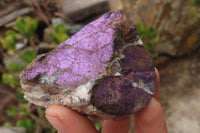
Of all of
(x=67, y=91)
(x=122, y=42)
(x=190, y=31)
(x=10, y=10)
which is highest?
(x=10, y=10)

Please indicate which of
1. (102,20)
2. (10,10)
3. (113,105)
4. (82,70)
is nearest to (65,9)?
(10,10)

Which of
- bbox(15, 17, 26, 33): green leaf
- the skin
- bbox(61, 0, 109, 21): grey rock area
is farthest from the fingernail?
bbox(61, 0, 109, 21): grey rock area

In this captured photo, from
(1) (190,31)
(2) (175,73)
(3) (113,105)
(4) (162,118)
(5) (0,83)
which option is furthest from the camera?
(5) (0,83)

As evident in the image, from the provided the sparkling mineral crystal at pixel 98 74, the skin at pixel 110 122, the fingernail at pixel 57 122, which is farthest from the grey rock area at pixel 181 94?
the fingernail at pixel 57 122

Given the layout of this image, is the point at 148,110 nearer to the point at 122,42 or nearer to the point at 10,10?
the point at 122,42

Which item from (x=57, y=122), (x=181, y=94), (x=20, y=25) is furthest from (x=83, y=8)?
(x=57, y=122)

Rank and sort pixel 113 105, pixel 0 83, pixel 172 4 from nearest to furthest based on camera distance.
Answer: pixel 113 105
pixel 172 4
pixel 0 83
